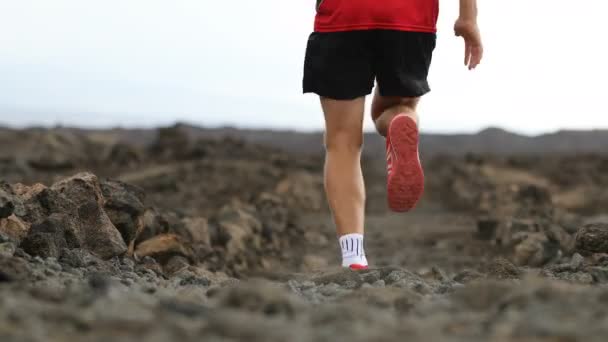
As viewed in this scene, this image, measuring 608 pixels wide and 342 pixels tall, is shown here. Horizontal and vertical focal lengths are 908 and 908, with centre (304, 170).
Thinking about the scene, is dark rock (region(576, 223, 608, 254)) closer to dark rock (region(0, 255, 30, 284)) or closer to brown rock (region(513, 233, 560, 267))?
brown rock (region(513, 233, 560, 267))

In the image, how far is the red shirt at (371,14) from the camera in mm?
3830

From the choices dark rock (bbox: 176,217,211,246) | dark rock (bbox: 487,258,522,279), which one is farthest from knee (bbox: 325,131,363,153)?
dark rock (bbox: 176,217,211,246)

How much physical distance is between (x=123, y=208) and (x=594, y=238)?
253 centimetres

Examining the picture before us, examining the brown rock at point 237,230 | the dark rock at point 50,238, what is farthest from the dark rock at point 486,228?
the dark rock at point 50,238

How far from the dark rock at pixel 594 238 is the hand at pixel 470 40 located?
1250mm

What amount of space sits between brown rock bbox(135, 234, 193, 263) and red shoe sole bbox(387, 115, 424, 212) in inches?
70.7

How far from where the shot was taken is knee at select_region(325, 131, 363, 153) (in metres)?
3.96

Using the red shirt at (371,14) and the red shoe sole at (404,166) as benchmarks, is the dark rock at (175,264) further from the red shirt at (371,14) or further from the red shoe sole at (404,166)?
the red shirt at (371,14)

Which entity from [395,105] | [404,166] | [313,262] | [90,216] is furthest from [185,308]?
[313,262]

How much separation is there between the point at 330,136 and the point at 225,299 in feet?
5.68

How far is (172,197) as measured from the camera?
44.8 feet

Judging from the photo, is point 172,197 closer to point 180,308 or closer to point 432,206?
point 432,206

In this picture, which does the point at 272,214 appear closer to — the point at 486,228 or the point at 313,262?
the point at 486,228

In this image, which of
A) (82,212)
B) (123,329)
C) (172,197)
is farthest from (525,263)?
(172,197)
